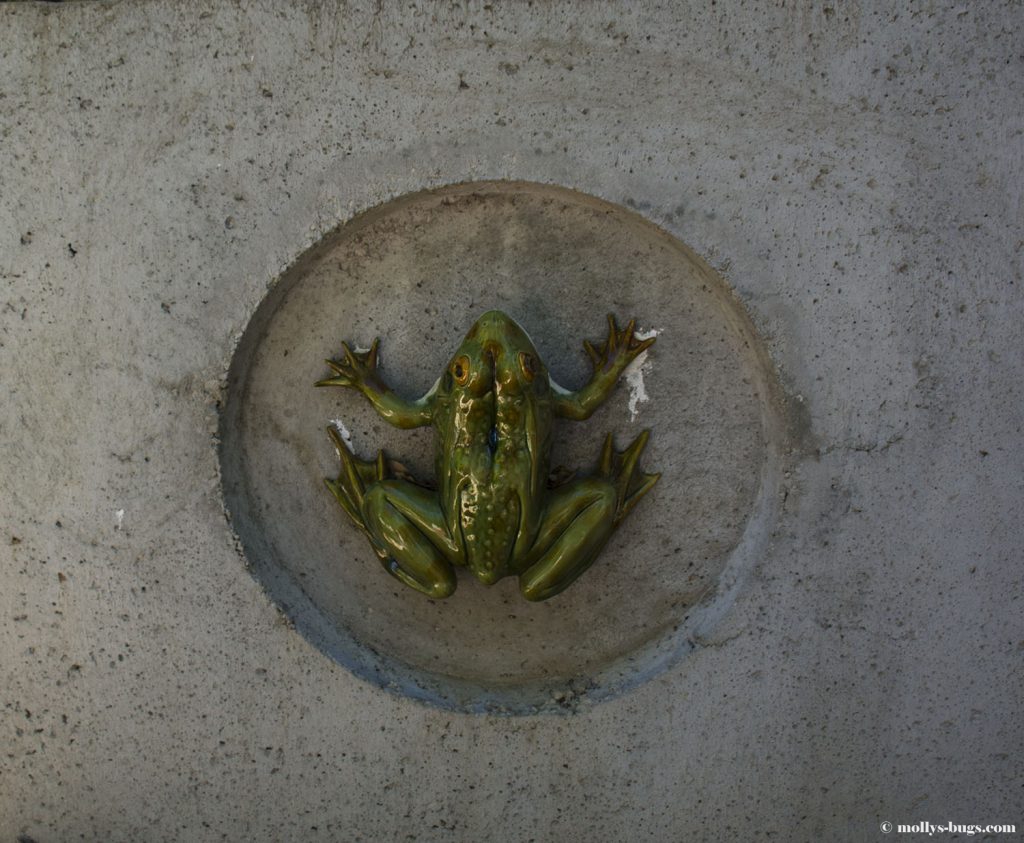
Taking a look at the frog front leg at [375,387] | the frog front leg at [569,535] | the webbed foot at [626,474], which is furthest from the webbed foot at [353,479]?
the webbed foot at [626,474]

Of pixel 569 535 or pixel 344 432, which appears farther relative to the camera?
pixel 344 432

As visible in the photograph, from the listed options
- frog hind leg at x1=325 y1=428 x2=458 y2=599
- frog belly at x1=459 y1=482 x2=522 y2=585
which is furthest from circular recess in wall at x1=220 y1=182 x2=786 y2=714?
frog belly at x1=459 y1=482 x2=522 y2=585

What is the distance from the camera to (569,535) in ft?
5.76

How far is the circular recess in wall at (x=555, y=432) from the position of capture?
1.89 metres

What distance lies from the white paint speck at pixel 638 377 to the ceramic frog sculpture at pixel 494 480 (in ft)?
0.13

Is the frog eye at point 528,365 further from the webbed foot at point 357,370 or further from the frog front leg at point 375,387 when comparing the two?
the webbed foot at point 357,370

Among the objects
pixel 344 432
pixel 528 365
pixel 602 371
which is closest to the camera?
pixel 528 365

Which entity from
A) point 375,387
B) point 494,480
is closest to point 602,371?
point 494,480

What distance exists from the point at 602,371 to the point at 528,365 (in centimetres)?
25

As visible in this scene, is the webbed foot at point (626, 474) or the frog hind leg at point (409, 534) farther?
the webbed foot at point (626, 474)

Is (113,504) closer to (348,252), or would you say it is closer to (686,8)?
(348,252)

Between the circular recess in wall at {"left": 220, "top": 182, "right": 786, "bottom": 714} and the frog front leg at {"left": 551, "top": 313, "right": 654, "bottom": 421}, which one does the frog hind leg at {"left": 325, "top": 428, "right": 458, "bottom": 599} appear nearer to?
the circular recess in wall at {"left": 220, "top": 182, "right": 786, "bottom": 714}

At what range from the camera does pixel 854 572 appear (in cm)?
189

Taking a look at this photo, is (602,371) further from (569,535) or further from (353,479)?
(353,479)
